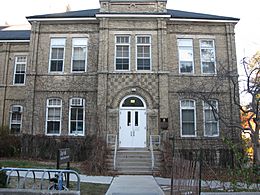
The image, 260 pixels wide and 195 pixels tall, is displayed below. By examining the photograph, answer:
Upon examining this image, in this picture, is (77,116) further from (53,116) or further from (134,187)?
(134,187)

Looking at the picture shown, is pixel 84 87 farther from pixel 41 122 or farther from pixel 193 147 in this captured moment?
pixel 193 147

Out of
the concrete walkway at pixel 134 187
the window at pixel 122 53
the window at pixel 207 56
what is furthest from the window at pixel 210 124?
the concrete walkway at pixel 134 187

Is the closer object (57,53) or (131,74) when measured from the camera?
(131,74)

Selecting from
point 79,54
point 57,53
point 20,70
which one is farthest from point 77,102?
point 20,70

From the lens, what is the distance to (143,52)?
65.7ft

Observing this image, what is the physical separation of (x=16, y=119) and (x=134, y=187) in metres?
15.9

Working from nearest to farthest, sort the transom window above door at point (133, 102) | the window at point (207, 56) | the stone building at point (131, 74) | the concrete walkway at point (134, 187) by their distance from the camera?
1. the concrete walkway at point (134, 187)
2. the stone building at point (131, 74)
3. the transom window above door at point (133, 102)
4. the window at point (207, 56)

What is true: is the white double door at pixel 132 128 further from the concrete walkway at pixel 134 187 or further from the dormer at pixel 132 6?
the dormer at pixel 132 6

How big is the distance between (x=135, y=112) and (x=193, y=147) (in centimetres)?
457

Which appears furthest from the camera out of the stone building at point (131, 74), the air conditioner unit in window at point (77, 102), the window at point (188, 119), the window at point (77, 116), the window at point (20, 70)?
the window at point (20, 70)

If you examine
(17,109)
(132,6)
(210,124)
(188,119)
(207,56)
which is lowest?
(210,124)

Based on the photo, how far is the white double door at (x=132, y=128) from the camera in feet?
61.6

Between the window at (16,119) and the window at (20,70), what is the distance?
220 cm

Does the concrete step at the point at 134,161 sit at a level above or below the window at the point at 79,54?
below
